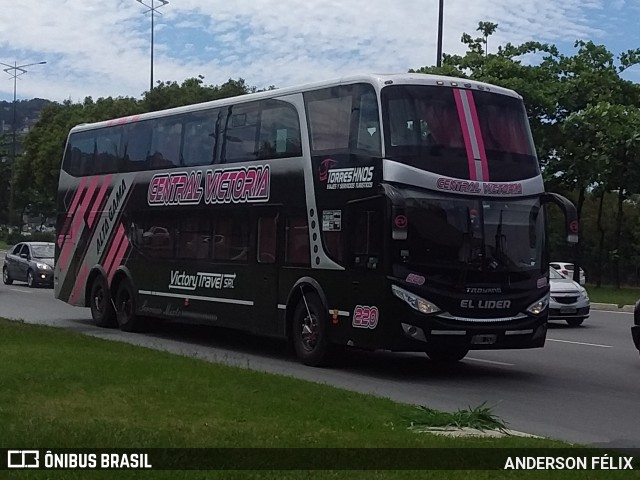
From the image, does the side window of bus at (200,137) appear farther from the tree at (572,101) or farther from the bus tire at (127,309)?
the tree at (572,101)

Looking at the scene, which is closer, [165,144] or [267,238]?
[267,238]

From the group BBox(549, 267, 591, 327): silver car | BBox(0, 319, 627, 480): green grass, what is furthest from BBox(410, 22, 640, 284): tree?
BBox(0, 319, 627, 480): green grass

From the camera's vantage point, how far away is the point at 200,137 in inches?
680

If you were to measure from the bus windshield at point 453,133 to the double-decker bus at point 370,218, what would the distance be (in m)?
0.02

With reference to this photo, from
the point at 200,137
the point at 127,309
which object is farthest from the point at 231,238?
the point at 127,309

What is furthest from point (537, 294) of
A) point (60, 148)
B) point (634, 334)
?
point (60, 148)

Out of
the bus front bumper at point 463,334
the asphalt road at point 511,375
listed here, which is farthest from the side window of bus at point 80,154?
the bus front bumper at point 463,334

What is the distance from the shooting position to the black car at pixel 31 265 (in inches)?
1336

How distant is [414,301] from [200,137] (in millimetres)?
5906

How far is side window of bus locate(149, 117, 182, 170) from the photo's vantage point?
1792cm

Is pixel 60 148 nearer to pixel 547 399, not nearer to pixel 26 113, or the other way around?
pixel 547 399

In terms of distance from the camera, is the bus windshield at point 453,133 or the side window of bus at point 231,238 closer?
the bus windshield at point 453,133

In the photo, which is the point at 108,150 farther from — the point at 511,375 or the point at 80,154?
the point at 511,375

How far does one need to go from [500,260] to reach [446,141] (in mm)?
1658
